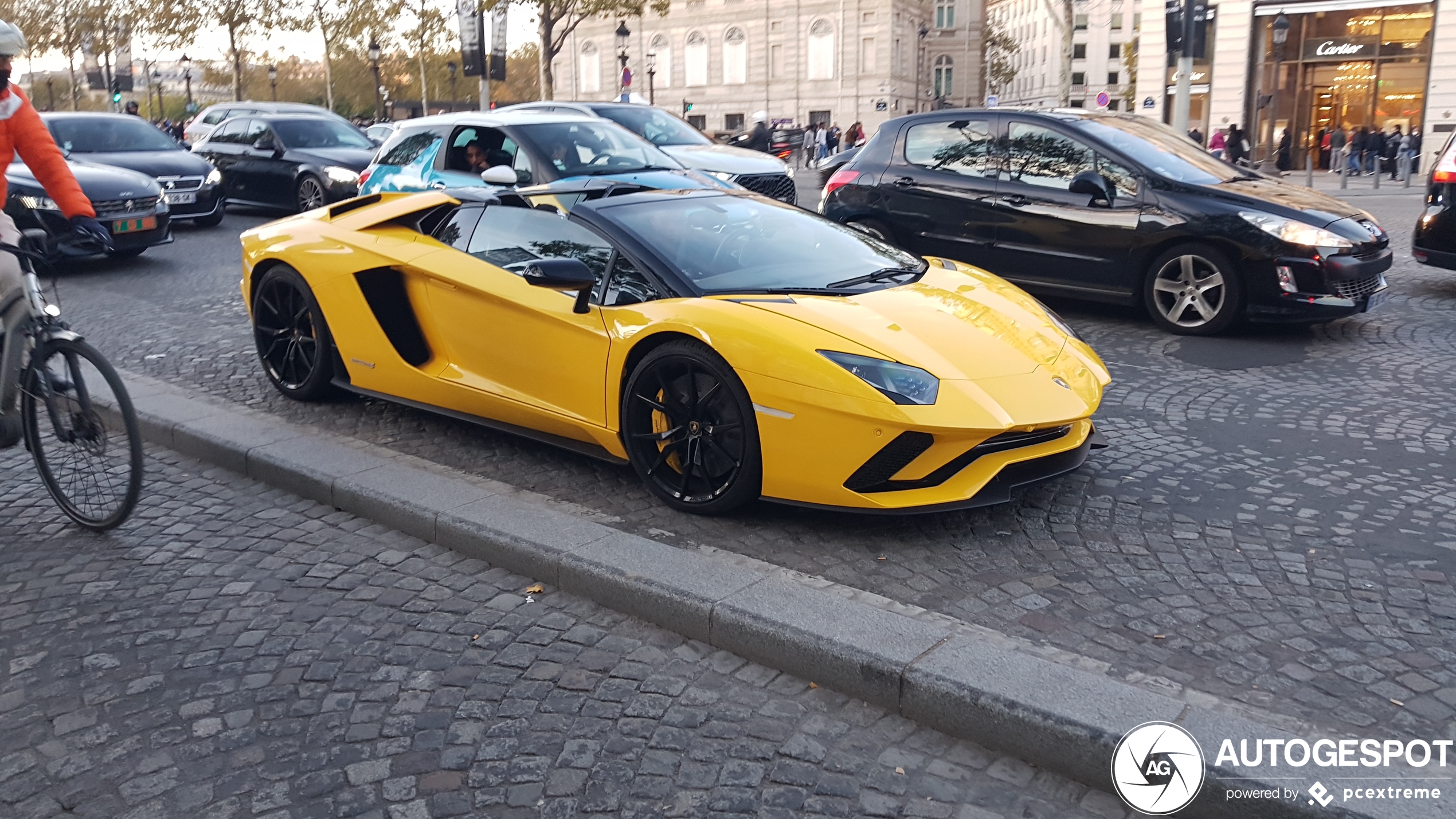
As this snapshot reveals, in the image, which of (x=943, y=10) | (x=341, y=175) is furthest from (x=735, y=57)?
(x=341, y=175)

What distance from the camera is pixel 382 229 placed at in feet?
18.4

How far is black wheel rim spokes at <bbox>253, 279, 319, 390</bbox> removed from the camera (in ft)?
19.7

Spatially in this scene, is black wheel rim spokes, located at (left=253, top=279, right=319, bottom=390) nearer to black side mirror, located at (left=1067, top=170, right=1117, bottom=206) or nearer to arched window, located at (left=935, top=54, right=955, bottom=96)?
black side mirror, located at (left=1067, top=170, right=1117, bottom=206)

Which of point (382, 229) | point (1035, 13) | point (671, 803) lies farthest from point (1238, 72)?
point (1035, 13)

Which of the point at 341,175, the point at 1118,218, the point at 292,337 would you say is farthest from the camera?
the point at 341,175

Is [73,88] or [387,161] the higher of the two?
[73,88]

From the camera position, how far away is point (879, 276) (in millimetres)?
4996

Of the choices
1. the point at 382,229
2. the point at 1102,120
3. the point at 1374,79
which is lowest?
the point at 382,229

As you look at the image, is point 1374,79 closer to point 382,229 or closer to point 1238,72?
point 1238,72

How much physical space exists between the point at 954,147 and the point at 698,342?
516cm

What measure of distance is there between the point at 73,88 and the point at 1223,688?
7532 centimetres

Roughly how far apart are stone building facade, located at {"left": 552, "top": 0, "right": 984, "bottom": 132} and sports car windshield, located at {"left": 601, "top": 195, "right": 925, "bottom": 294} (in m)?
66.6

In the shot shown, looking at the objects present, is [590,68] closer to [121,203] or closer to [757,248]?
[121,203]

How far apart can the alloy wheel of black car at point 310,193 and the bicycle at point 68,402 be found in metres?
11.1
